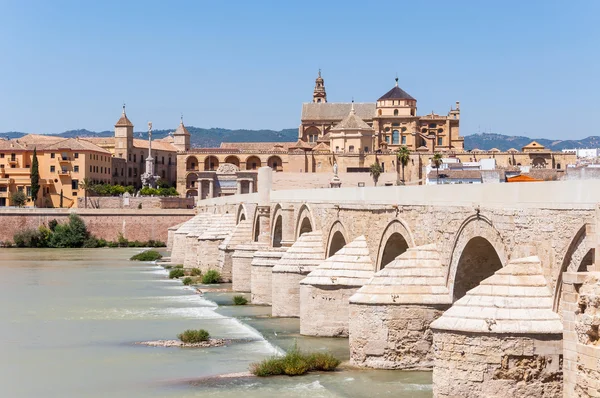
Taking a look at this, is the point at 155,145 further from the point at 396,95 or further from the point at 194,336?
the point at 194,336

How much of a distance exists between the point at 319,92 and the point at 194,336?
338ft

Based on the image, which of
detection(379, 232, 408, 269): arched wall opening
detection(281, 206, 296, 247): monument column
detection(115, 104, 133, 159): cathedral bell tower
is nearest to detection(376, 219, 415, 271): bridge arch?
detection(379, 232, 408, 269): arched wall opening

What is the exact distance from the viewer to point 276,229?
33.2 metres

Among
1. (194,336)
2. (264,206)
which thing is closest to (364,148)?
(264,206)

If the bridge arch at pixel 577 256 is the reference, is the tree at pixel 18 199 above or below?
above

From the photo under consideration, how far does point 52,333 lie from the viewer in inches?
943

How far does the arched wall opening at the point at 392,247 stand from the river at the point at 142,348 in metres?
1.88

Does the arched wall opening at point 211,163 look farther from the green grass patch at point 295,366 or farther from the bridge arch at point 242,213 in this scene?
the green grass patch at point 295,366

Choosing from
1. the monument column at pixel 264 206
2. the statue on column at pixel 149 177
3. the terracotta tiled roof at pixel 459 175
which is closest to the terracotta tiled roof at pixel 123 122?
the statue on column at pixel 149 177

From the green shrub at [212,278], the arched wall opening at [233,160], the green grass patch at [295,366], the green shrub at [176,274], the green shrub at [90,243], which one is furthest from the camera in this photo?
the arched wall opening at [233,160]

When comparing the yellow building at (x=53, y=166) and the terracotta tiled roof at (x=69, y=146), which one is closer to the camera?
the yellow building at (x=53, y=166)

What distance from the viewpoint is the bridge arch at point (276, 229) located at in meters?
32.6

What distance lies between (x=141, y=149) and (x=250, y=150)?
16.1 meters

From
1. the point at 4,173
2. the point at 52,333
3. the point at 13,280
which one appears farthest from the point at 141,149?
the point at 52,333
